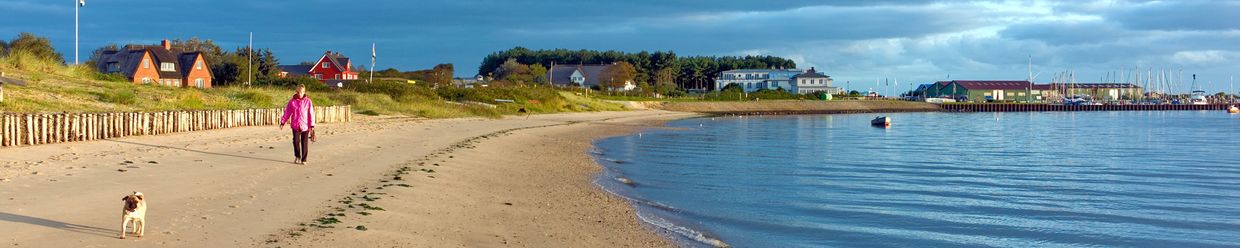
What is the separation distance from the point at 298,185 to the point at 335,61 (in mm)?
94963

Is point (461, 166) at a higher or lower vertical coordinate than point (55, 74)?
lower

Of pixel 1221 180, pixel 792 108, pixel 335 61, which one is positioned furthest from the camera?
pixel 792 108

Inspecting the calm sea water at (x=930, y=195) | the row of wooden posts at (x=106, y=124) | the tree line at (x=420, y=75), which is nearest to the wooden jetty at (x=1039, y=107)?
the tree line at (x=420, y=75)

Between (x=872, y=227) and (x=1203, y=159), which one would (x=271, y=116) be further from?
(x=1203, y=159)

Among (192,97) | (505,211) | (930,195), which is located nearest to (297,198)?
(505,211)

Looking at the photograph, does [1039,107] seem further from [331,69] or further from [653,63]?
[331,69]

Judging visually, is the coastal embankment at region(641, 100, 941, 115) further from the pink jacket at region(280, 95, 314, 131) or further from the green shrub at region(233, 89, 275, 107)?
the pink jacket at region(280, 95, 314, 131)

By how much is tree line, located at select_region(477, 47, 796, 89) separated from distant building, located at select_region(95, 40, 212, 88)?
62.8 m

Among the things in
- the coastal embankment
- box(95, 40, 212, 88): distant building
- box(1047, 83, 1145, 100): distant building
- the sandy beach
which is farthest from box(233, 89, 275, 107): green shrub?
box(1047, 83, 1145, 100): distant building

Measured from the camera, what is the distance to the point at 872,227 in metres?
14.8

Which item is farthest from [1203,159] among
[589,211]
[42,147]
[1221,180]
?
[42,147]

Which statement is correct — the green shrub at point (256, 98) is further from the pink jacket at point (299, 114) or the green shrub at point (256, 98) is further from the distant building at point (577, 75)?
the distant building at point (577, 75)

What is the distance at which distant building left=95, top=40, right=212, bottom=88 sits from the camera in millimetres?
72125

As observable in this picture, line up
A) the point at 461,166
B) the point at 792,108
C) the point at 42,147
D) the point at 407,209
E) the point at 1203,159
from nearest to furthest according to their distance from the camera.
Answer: the point at 407,209 → the point at 42,147 → the point at 461,166 → the point at 1203,159 → the point at 792,108
